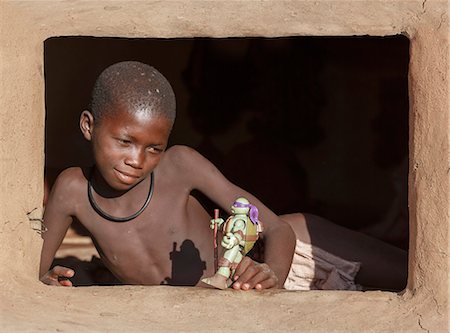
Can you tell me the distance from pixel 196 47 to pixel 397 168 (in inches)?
44.1

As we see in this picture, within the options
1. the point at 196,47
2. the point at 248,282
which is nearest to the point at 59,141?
the point at 196,47

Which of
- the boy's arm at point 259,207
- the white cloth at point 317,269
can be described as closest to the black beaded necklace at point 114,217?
the boy's arm at point 259,207

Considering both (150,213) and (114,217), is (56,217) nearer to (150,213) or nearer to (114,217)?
(114,217)

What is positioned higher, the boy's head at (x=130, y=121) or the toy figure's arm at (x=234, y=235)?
the boy's head at (x=130, y=121)

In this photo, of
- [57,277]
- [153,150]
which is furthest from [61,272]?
[153,150]

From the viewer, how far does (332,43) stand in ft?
17.4

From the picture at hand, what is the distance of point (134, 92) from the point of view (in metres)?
3.14

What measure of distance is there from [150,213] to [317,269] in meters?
0.63

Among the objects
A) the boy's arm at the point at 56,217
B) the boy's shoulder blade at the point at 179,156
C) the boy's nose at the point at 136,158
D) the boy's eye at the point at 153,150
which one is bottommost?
the boy's arm at the point at 56,217

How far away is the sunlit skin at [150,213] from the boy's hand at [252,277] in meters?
0.24

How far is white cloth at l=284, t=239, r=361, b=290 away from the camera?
3.67m

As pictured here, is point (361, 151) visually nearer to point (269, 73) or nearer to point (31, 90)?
point (269, 73)

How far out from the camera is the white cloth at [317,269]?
367 centimetres

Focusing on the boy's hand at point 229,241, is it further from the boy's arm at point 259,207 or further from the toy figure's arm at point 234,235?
the boy's arm at point 259,207
